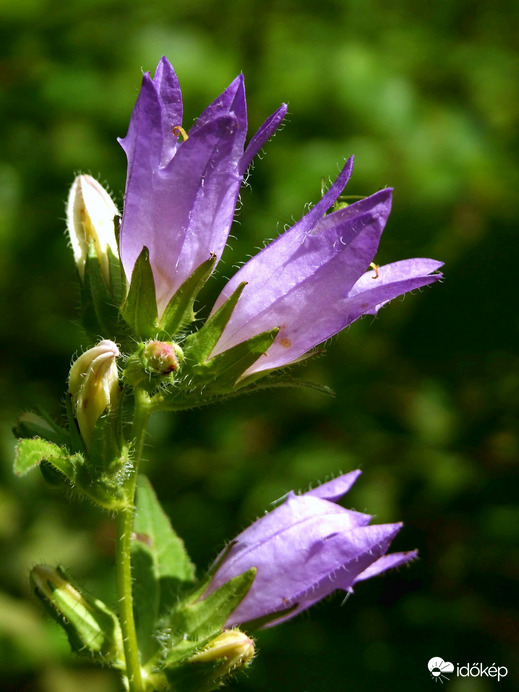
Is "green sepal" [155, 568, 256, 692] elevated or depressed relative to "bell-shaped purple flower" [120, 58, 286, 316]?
depressed

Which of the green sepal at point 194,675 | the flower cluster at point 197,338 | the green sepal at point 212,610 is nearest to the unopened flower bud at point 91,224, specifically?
the flower cluster at point 197,338

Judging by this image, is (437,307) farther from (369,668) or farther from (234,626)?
(234,626)

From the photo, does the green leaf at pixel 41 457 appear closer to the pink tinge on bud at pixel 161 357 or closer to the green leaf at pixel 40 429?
the green leaf at pixel 40 429

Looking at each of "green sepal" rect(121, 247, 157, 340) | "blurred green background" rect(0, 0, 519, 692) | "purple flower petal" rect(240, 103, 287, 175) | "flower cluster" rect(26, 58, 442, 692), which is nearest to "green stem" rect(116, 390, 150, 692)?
"flower cluster" rect(26, 58, 442, 692)

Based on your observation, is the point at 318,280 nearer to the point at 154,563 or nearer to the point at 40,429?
the point at 40,429

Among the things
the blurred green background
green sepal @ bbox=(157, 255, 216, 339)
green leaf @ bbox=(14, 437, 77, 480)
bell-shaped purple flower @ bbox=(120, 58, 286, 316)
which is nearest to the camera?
green leaf @ bbox=(14, 437, 77, 480)
